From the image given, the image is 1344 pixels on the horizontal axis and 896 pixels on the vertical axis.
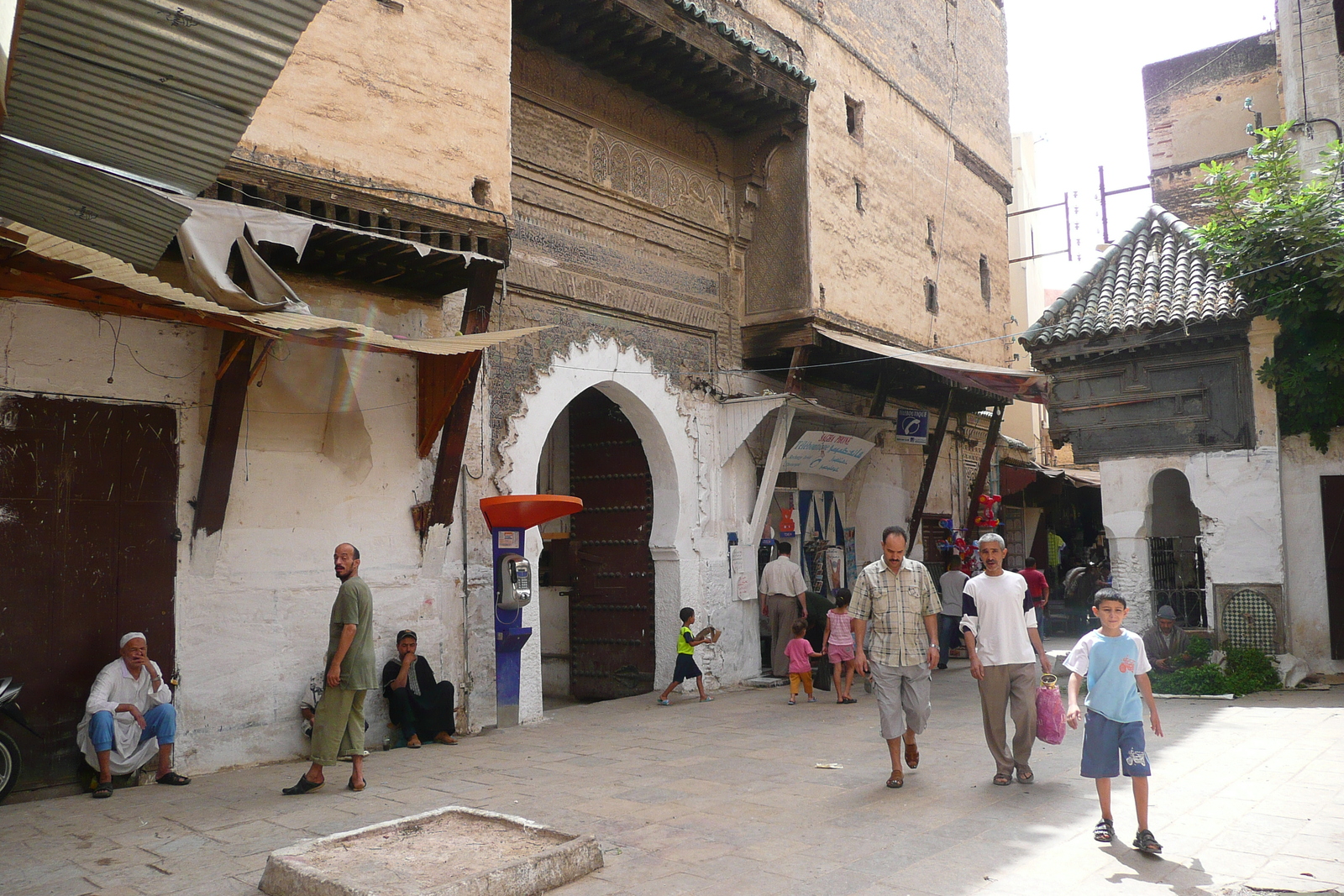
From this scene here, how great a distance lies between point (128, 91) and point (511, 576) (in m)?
4.74

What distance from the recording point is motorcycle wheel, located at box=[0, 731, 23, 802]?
569 cm

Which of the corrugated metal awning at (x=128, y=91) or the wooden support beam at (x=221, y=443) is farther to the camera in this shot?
the wooden support beam at (x=221, y=443)

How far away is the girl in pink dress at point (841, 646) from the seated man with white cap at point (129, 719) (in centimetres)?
591

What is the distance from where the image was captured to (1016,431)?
25.6 meters

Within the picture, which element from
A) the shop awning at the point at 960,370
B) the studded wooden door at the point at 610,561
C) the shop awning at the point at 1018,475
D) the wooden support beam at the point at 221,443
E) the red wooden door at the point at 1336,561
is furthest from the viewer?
the shop awning at the point at 1018,475

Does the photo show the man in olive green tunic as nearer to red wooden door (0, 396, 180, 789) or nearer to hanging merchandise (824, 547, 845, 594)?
red wooden door (0, 396, 180, 789)

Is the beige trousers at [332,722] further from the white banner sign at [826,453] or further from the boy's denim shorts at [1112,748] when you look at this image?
the white banner sign at [826,453]

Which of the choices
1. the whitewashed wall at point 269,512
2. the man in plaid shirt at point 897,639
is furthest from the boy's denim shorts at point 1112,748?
the whitewashed wall at point 269,512

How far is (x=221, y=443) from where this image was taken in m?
6.78

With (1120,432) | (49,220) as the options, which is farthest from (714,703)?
(49,220)

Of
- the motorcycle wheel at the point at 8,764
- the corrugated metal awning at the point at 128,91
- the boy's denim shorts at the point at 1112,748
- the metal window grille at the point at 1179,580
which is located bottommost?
the motorcycle wheel at the point at 8,764

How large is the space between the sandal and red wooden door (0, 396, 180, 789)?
595cm

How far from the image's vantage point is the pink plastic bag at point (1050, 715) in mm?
5602

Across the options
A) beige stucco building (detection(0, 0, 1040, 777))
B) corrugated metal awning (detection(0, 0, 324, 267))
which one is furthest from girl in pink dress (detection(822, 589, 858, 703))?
corrugated metal awning (detection(0, 0, 324, 267))
